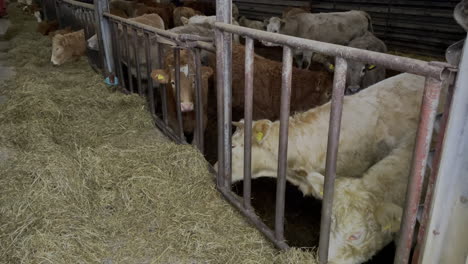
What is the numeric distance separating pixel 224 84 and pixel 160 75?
1528 mm

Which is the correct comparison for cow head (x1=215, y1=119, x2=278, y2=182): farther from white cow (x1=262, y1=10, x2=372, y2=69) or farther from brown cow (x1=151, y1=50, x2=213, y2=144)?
white cow (x1=262, y1=10, x2=372, y2=69)

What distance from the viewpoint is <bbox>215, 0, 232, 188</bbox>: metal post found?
307cm

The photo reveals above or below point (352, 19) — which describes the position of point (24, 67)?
below

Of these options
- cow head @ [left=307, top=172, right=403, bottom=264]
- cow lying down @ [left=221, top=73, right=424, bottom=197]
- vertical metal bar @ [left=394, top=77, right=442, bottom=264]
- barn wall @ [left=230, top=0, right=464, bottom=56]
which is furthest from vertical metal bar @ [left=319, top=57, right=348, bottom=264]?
barn wall @ [left=230, top=0, right=464, bottom=56]

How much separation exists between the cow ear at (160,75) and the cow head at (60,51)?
5078mm

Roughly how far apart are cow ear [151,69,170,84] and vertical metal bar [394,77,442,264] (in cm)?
331

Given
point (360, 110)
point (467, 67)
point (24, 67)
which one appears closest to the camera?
point (467, 67)

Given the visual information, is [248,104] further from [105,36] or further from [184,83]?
[105,36]

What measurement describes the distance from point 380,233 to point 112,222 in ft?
6.42

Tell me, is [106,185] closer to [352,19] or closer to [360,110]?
[360,110]

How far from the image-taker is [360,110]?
12.0ft

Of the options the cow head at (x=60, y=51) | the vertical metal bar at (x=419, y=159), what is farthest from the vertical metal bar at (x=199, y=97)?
the cow head at (x=60, y=51)

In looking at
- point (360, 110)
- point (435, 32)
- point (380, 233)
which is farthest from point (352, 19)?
point (380, 233)

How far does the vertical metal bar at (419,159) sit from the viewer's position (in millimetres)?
1583
